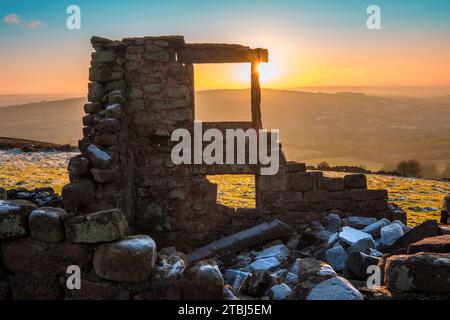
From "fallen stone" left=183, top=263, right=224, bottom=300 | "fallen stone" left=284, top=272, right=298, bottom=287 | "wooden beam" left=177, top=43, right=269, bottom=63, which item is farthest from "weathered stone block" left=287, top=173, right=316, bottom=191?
"fallen stone" left=183, top=263, right=224, bottom=300

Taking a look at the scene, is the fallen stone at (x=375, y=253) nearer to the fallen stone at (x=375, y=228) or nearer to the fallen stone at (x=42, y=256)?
the fallen stone at (x=375, y=228)

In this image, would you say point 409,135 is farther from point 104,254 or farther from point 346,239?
point 104,254

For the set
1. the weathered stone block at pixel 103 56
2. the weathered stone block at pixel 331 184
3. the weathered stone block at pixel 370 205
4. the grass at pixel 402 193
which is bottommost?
the grass at pixel 402 193

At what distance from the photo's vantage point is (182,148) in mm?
10758

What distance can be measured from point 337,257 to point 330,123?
269ft

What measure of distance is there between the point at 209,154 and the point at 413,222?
657 cm

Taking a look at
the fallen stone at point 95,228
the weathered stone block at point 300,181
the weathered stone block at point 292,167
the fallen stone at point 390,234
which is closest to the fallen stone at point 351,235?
the fallen stone at point 390,234

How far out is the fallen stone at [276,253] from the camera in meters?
8.98

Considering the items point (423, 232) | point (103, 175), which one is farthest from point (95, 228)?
point (423, 232)

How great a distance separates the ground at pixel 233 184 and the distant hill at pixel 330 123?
33.0 meters

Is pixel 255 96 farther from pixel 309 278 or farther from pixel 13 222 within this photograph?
pixel 13 222

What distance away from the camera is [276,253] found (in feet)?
30.0

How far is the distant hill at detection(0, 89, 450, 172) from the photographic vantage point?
65.2 m

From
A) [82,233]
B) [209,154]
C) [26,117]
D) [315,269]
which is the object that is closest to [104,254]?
[82,233]
